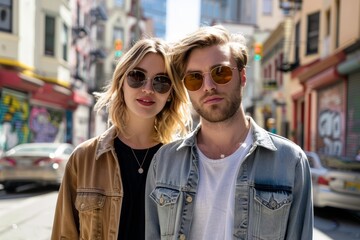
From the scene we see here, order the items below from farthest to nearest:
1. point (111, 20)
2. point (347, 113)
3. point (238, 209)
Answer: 1. point (111, 20)
2. point (347, 113)
3. point (238, 209)

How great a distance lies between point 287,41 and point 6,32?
15859 mm

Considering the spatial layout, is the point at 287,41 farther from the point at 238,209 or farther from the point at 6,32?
the point at 238,209

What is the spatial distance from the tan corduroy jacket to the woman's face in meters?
0.27

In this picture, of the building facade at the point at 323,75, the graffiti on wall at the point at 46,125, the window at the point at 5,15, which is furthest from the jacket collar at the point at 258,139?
the graffiti on wall at the point at 46,125

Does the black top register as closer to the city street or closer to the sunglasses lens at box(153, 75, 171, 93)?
the sunglasses lens at box(153, 75, 171, 93)

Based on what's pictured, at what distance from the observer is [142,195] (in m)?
2.44

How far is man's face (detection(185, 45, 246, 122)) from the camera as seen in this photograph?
6.56ft

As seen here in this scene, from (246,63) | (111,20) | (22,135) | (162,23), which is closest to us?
(246,63)

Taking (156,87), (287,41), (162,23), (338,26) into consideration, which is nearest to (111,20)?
(287,41)

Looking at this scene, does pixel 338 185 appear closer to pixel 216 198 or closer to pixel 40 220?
pixel 40 220

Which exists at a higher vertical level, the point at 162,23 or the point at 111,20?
the point at 162,23

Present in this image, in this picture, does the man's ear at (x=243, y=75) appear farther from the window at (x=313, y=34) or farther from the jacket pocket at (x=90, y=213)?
the window at (x=313, y=34)

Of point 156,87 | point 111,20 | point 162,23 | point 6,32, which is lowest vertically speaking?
point 156,87

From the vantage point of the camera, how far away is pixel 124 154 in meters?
2.61
